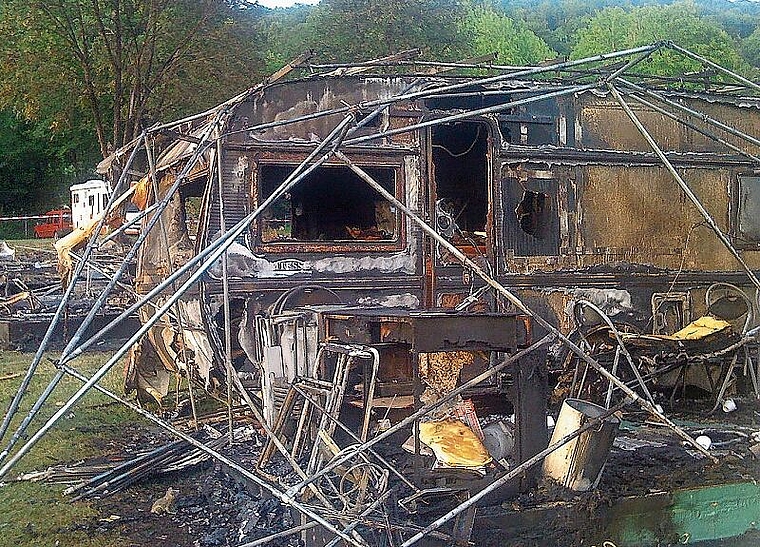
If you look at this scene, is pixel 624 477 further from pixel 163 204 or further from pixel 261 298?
pixel 163 204

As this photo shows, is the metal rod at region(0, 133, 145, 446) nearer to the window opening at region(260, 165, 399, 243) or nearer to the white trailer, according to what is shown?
the window opening at region(260, 165, 399, 243)

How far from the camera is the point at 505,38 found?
155 ft

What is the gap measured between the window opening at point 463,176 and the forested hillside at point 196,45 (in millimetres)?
A: 2339

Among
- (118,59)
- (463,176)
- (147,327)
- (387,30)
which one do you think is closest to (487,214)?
(463,176)

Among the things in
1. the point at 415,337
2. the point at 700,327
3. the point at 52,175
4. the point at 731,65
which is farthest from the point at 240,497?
the point at 52,175

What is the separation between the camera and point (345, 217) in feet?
41.9

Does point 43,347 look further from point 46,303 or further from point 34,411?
point 46,303

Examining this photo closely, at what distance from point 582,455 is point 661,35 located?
A: 35.4 m

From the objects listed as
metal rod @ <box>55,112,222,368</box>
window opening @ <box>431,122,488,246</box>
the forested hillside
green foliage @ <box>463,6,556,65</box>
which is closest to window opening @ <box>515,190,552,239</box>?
window opening @ <box>431,122,488,246</box>

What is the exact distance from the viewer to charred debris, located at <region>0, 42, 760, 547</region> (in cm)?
608

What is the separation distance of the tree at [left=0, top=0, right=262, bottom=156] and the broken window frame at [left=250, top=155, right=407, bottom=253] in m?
16.0

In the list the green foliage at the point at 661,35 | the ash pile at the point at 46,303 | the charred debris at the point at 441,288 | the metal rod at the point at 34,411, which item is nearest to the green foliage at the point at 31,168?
the ash pile at the point at 46,303

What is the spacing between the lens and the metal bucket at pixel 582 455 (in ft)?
20.6

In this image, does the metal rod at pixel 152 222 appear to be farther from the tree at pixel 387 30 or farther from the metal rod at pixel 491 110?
the tree at pixel 387 30
